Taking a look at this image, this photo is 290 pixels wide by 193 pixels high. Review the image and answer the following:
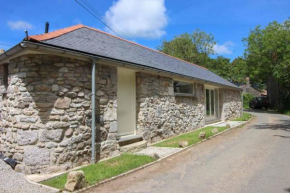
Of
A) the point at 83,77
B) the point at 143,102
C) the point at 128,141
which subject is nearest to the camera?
the point at 83,77

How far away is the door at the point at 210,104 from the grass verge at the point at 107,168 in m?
9.85

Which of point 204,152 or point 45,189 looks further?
point 204,152

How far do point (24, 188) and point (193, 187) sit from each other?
3.32m

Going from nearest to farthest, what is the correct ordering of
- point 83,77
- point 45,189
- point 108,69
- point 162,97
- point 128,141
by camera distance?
1. point 45,189
2. point 83,77
3. point 108,69
4. point 128,141
5. point 162,97

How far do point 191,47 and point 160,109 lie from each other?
3595cm

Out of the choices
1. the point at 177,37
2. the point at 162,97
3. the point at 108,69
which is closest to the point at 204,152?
the point at 162,97

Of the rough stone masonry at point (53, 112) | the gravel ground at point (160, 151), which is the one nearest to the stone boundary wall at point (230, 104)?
the gravel ground at point (160, 151)

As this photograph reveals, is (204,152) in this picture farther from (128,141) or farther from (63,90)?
(63,90)

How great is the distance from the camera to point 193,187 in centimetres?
486

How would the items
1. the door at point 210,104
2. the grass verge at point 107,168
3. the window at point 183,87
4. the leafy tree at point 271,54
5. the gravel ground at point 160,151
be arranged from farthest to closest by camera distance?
the leafy tree at point 271,54, the door at point 210,104, the window at point 183,87, the gravel ground at point 160,151, the grass verge at point 107,168

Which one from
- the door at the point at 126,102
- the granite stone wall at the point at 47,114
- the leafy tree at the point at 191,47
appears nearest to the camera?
the granite stone wall at the point at 47,114

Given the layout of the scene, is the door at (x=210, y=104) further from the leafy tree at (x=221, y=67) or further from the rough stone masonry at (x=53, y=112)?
the leafy tree at (x=221, y=67)

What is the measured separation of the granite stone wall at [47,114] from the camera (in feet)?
19.9

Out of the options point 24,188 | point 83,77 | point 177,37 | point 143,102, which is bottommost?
point 24,188
